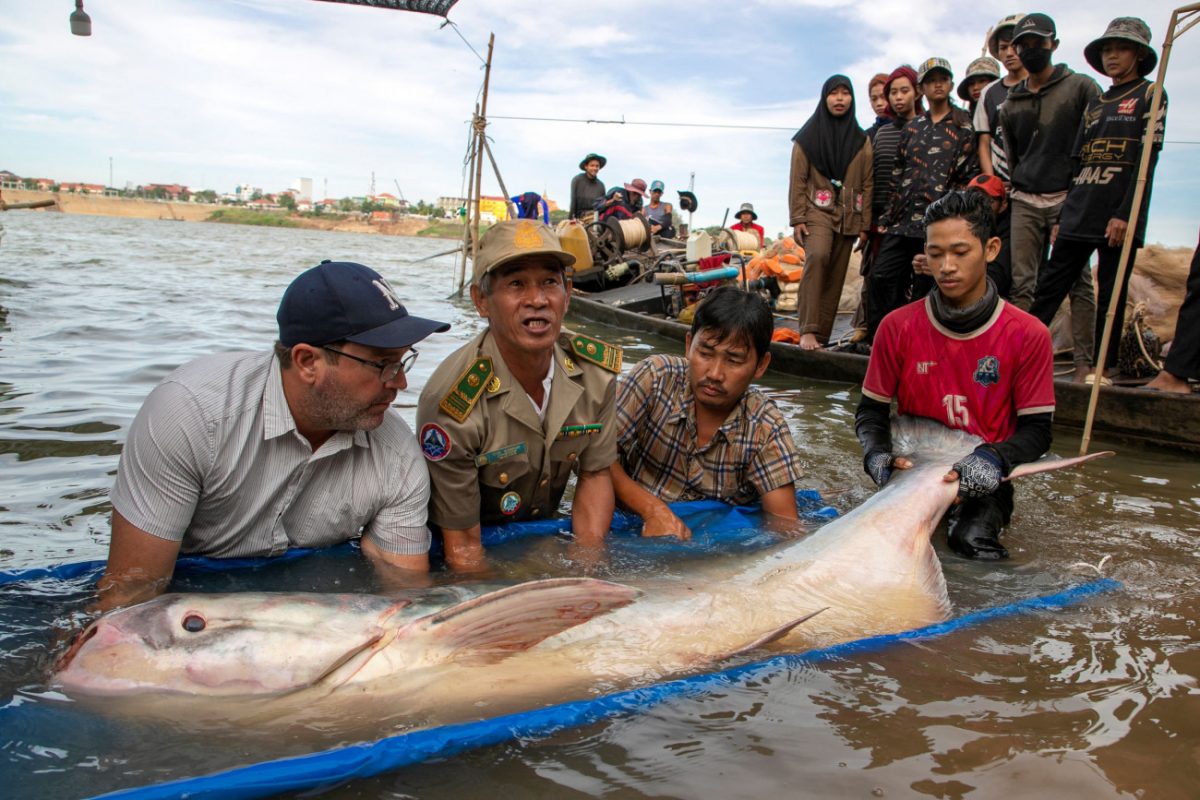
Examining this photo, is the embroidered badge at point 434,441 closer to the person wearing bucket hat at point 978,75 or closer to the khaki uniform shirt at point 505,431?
the khaki uniform shirt at point 505,431

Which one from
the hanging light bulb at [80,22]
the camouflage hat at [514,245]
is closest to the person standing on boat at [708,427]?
the camouflage hat at [514,245]

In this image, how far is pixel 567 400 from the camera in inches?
127

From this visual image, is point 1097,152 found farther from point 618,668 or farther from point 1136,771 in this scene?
point 618,668

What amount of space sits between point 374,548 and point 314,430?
0.46m

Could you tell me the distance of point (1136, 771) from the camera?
1948 millimetres

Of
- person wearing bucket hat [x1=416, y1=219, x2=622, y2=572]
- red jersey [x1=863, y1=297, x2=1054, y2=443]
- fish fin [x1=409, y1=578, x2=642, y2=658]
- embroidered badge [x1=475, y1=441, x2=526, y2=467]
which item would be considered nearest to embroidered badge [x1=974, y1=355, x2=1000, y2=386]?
red jersey [x1=863, y1=297, x2=1054, y2=443]

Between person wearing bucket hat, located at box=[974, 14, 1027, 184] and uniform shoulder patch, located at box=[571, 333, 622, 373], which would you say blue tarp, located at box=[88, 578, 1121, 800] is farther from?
person wearing bucket hat, located at box=[974, 14, 1027, 184]

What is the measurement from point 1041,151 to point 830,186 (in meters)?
1.77

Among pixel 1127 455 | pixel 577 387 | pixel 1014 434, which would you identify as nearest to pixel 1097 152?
pixel 1127 455

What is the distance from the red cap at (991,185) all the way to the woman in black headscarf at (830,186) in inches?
45.6

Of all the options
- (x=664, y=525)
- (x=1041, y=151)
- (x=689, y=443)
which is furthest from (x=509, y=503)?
(x=1041, y=151)

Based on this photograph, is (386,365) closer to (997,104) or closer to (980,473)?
(980,473)

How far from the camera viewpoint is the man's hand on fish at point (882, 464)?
3.51 meters

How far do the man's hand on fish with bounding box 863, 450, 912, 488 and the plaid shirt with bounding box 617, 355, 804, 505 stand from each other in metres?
0.33
